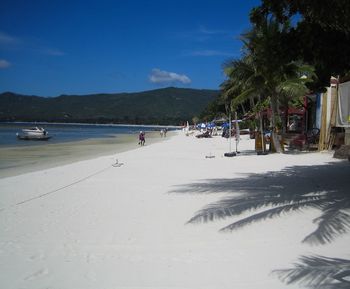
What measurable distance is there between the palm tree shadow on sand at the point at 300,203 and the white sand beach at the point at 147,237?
7 cm

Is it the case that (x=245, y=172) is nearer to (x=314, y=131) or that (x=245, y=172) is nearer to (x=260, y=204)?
(x=260, y=204)

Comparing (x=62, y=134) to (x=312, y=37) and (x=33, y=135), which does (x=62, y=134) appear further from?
(x=312, y=37)

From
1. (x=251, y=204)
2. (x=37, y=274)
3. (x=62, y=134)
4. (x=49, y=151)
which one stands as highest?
(x=251, y=204)

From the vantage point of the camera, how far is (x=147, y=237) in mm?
6020

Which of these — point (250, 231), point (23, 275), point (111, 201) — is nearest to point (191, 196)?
point (111, 201)

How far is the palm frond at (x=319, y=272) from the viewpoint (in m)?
4.20

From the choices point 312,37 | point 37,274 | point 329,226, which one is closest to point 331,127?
point 312,37

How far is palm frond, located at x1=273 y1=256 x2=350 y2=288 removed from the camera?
420cm

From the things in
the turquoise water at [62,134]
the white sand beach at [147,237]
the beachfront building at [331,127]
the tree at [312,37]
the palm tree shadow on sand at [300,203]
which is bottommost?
the turquoise water at [62,134]

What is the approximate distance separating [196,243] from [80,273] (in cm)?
160

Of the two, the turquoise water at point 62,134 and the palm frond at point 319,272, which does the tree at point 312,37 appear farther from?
the turquoise water at point 62,134

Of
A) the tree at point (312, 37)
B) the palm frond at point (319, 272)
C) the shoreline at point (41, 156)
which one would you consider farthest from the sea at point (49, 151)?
the palm frond at point (319, 272)

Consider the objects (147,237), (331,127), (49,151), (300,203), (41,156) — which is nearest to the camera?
(147,237)

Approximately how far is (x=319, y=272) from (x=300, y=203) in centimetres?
327
